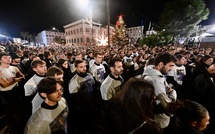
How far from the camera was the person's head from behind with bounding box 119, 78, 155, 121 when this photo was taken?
4.76 feet

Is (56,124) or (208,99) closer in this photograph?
(56,124)

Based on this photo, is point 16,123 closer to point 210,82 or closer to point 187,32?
point 210,82

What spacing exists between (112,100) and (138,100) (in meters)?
0.46

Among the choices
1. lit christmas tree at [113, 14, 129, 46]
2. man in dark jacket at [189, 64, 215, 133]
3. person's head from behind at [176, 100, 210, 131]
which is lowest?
man in dark jacket at [189, 64, 215, 133]

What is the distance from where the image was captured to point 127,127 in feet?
4.83

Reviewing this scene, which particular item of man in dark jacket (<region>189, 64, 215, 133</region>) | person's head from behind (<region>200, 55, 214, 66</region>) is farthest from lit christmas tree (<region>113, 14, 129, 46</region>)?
man in dark jacket (<region>189, 64, 215, 133</region>)

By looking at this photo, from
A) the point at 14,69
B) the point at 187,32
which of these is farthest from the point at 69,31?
the point at 14,69

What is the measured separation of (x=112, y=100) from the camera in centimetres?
183

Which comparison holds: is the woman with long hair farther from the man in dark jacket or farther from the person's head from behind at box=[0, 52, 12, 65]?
the person's head from behind at box=[0, 52, 12, 65]

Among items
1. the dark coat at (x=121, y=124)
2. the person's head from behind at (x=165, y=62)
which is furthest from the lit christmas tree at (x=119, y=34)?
the dark coat at (x=121, y=124)

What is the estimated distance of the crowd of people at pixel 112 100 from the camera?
152 cm

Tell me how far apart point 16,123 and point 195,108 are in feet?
15.3

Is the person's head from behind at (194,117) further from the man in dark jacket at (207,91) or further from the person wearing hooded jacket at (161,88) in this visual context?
the man in dark jacket at (207,91)

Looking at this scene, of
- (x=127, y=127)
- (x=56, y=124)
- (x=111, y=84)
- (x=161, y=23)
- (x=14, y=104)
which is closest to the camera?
(x=127, y=127)
